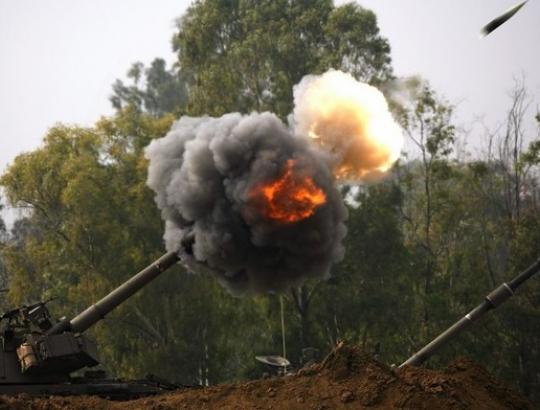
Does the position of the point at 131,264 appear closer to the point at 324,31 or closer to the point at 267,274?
the point at 324,31

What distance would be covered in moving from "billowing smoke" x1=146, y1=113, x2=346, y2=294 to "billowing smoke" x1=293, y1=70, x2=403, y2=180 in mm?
624

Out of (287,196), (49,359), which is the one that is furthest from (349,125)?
(49,359)

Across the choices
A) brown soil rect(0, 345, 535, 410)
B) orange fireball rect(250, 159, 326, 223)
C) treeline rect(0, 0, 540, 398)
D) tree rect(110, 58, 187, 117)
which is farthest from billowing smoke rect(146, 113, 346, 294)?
tree rect(110, 58, 187, 117)

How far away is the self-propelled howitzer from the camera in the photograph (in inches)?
800

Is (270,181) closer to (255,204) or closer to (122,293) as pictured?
(255,204)

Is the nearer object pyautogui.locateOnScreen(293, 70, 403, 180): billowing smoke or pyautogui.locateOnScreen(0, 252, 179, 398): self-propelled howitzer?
pyautogui.locateOnScreen(0, 252, 179, 398): self-propelled howitzer

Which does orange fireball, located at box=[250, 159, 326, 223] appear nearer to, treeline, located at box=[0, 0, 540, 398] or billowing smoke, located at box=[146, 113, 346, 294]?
billowing smoke, located at box=[146, 113, 346, 294]

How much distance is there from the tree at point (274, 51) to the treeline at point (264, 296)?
73 mm

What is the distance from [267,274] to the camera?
22016 mm

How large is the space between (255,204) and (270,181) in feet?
2.03

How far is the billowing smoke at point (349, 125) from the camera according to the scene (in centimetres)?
2216

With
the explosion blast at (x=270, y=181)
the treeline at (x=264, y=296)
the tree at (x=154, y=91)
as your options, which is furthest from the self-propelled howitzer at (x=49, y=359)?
the tree at (x=154, y=91)

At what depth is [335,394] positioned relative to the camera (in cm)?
1764

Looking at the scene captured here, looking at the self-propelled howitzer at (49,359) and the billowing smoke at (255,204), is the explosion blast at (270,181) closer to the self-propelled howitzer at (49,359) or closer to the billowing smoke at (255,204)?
the billowing smoke at (255,204)
